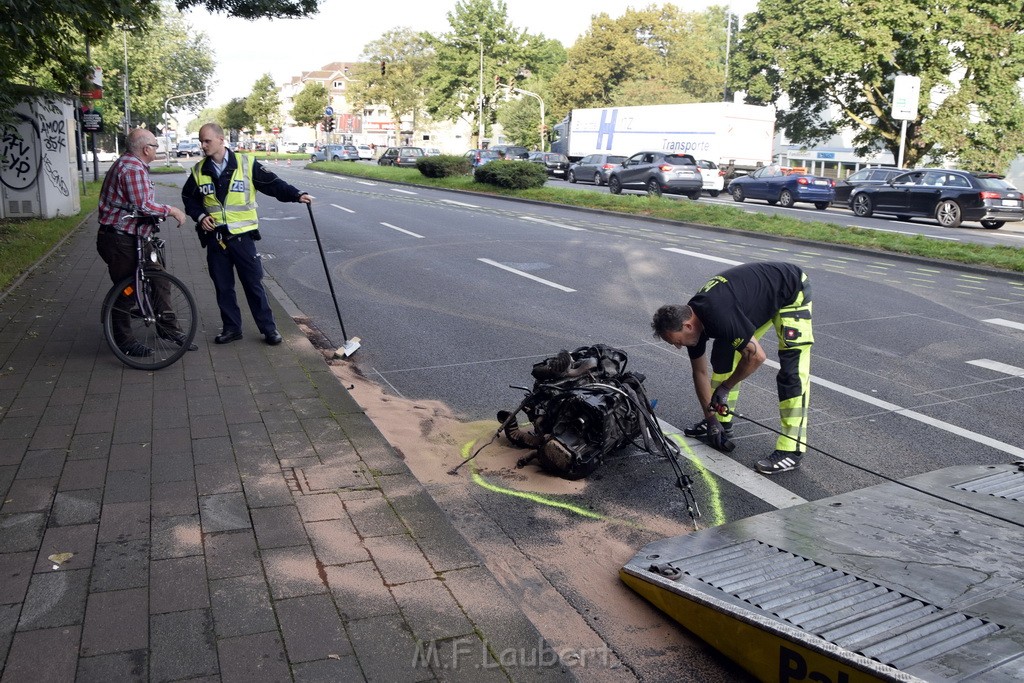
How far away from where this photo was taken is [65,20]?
35.7ft

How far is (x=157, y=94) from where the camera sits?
56.7 metres

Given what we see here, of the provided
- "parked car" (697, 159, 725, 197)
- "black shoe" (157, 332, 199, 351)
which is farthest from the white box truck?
"black shoe" (157, 332, 199, 351)

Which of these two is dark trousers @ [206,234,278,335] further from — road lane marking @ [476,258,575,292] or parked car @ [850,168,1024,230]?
parked car @ [850,168,1024,230]

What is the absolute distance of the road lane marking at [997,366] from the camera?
25.9 ft

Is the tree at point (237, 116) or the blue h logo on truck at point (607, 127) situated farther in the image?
the tree at point (237, 116)

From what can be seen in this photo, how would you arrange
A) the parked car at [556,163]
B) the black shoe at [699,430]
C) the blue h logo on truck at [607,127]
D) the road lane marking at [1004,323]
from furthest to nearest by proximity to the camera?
the parked car at [556,163] → the blue h logo on truck at [607,127] → the road lane marking at [1004,323] → the black shoe at [699,430]

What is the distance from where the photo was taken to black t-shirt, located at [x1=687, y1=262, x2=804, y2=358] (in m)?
5.16

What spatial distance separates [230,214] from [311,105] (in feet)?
319

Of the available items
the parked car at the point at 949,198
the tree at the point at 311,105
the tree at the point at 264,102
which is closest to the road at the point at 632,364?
the parked car at the point at 949,198

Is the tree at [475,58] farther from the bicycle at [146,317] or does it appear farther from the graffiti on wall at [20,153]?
the bicycle at [146,317]

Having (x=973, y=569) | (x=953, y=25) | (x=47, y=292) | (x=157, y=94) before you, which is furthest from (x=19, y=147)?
(x=157, y=94)

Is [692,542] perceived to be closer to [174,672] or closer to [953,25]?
[174,672]

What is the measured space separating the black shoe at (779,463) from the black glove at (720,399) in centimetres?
39

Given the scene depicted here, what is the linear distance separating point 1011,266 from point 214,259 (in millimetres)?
12543
